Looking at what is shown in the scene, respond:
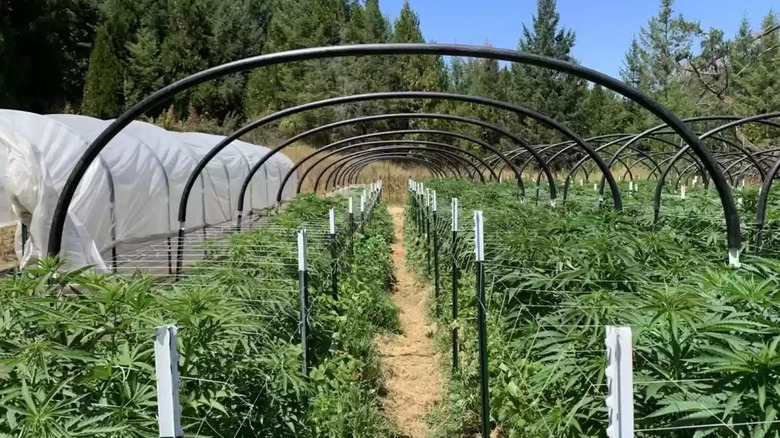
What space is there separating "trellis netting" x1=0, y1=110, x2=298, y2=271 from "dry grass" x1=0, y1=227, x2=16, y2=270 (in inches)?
117

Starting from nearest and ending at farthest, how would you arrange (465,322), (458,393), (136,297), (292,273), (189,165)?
(136,297) < (292,273) < (458,393) < (465,322) < (189,165)

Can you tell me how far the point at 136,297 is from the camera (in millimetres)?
2213

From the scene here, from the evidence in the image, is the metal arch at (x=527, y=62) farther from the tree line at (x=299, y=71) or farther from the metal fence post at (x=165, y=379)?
the tree line at (x=299, y=71)

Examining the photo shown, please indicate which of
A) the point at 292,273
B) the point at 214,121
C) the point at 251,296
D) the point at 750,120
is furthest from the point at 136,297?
the point at 214,121

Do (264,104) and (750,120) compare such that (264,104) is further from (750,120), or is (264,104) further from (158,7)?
(750,120)

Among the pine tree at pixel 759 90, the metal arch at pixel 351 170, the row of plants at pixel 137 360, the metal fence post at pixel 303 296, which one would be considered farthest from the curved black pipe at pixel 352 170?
the pine tree at pixel 759 90

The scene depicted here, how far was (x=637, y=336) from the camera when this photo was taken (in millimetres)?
2004

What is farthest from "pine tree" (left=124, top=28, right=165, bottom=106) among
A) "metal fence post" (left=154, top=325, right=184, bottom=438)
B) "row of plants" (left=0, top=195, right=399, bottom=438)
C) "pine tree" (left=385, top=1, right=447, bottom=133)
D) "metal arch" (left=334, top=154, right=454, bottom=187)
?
"metal fence post" (left=154, top=325, right=184, bottom=438)

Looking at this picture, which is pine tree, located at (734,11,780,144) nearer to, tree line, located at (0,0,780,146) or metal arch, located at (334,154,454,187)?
tree line, located at (0,0,780,146)

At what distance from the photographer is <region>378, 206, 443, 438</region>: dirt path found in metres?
4.93

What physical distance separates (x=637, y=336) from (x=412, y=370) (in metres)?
4.15

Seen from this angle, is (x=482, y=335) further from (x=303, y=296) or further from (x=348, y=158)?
(x=348, y=158)

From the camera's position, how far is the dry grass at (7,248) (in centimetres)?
977

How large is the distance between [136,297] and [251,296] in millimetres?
1046
